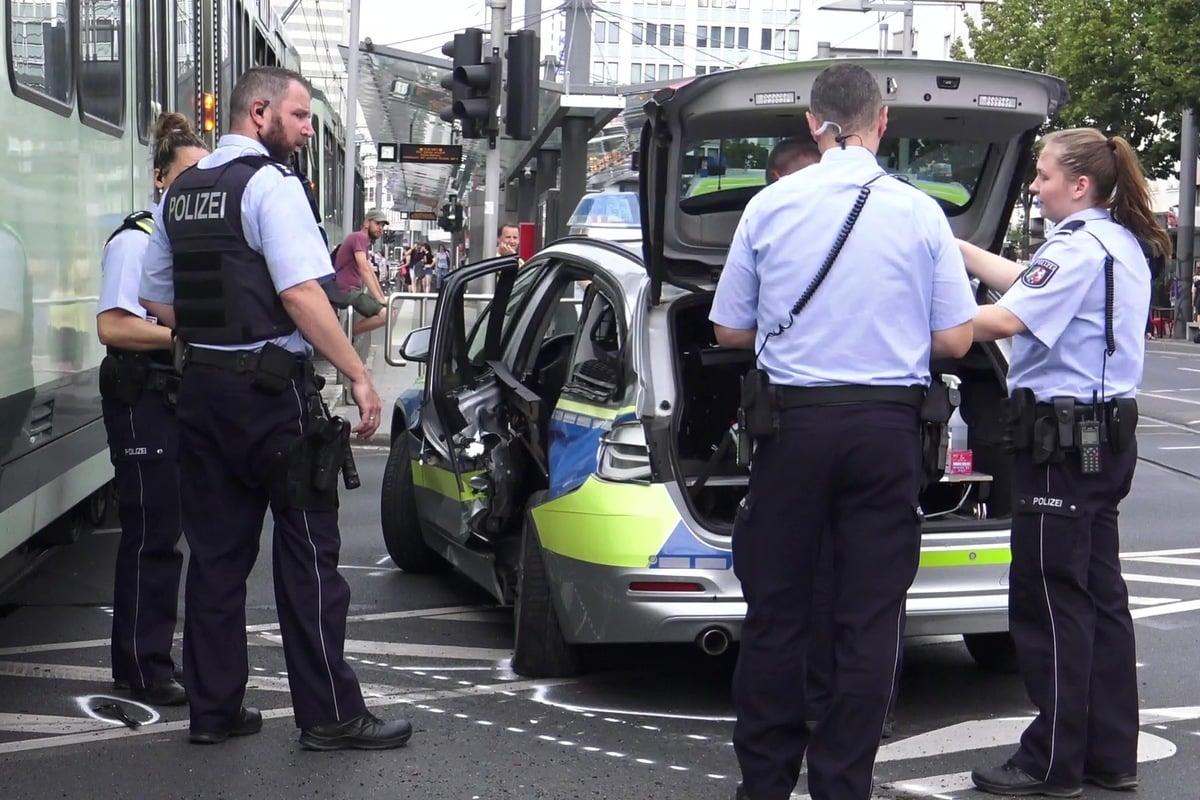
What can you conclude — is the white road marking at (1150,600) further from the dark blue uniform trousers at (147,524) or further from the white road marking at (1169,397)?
the white road marking at (1169,397)

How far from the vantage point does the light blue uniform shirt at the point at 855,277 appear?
4199 mm

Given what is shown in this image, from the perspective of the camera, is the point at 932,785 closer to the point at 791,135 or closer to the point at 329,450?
the point at 329,450

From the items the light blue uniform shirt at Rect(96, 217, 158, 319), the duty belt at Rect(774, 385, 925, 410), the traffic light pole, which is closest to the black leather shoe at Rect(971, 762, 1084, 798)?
the duty belt at Rect(774, 385, 925, 410)

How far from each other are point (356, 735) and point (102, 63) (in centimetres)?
334

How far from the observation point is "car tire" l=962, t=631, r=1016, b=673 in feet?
20.7

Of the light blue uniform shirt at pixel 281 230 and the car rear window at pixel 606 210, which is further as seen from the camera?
the car rear window at pixel 606 210

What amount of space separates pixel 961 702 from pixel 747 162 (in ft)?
6.51

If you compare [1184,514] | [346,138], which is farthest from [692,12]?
[1184,514]

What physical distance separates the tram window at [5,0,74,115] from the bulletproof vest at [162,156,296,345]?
0.94 meters

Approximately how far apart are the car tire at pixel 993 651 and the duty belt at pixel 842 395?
230 centimetres

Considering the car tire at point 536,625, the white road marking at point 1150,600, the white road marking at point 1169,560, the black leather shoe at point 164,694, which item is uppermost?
the car tire at point 536,625

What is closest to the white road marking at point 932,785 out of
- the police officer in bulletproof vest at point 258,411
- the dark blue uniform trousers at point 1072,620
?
the dark blue uniform trousers at point 1072,620

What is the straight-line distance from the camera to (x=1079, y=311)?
4777mm

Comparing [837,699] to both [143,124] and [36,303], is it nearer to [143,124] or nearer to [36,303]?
[36,303]
